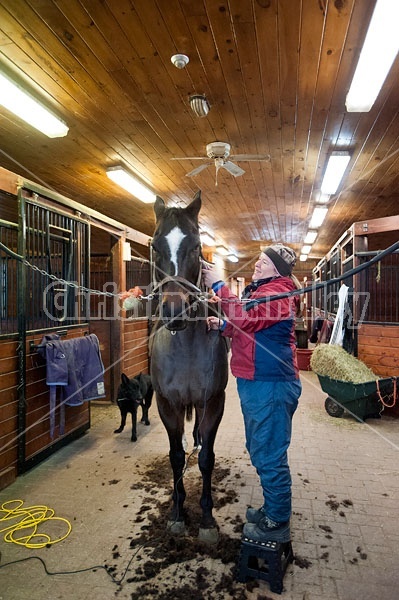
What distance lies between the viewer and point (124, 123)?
3240mm

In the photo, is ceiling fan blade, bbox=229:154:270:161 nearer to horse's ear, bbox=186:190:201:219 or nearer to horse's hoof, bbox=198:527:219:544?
horse's ear, bbox=186:190:201:219

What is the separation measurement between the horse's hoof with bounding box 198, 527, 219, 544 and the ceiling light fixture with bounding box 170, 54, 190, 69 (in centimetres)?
285

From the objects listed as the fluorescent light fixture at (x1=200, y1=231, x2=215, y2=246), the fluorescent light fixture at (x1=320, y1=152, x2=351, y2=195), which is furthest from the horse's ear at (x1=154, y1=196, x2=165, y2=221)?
the fluorescent light fixture at (x1=200, y1=231, x2=215, y2=246)

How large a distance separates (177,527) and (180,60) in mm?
2870

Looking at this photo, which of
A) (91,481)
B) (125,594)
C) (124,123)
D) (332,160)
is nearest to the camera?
(125,594)

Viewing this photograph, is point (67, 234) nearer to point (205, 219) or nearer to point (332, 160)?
point (332, 160)

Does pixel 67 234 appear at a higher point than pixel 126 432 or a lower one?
higher

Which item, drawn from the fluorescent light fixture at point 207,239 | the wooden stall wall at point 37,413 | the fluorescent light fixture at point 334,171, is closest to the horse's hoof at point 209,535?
the wooden stall wall at point 37,413

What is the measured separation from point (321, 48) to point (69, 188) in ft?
12.8

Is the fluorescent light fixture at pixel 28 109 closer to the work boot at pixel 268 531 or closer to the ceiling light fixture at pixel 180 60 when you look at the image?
the ceiling light fixture at pixel 180 60

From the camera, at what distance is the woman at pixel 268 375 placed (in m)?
1.72

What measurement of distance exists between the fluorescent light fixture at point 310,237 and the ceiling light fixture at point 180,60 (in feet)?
21.7

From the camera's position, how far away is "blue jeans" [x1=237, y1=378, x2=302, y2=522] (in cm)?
172

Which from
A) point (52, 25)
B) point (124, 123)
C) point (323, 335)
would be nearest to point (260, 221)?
point (323, 335)
